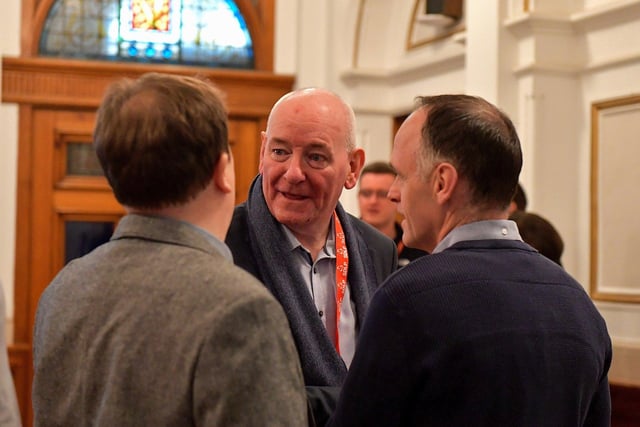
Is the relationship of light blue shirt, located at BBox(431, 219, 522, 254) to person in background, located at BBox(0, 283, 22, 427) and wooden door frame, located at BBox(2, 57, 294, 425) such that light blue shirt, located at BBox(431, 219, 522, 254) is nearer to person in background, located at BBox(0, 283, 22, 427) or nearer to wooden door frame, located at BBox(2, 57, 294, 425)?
person in background, located at BBox(0, 283, 22, 427)

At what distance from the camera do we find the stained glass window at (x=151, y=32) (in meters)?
7.02

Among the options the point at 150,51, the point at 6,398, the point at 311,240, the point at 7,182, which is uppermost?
the point at 150,51

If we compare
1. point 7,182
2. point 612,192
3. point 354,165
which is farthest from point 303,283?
point 7,182

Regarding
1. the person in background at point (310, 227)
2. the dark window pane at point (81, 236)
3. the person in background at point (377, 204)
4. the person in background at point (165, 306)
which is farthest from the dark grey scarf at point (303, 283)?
the dark window pane at point (81, 236)

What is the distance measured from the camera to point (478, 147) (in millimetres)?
1811

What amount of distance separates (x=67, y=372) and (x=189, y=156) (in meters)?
0.37

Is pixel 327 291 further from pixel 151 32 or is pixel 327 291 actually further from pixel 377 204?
pixel 151 32

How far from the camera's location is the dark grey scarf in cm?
212

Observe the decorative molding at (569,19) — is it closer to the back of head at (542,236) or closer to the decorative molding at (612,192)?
the decorative molding at (612,192)

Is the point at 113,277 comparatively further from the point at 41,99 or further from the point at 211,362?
the point at 41,99

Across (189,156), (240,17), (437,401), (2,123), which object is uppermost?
(240,17)

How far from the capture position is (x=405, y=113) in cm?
699

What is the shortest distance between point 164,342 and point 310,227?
101 centimetres

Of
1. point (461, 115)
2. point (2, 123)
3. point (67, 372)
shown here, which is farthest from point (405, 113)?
point (67, 372)
